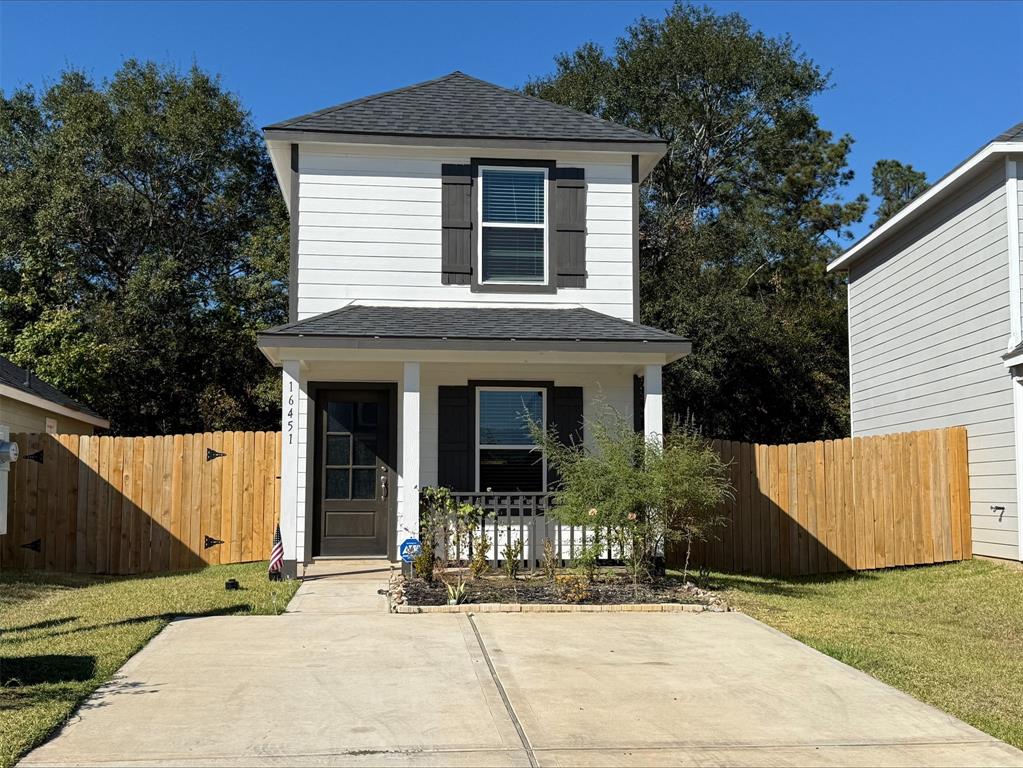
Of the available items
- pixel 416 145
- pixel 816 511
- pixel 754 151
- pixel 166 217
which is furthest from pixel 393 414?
pixel 754 151

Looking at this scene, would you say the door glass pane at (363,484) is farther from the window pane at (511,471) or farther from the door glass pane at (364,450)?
the window pane at (511,471)

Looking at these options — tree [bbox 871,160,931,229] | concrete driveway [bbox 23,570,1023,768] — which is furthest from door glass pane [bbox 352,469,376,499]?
tree [bbox 871,160,931,229]

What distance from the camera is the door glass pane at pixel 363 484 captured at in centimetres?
1213

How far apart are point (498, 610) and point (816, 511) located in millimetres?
Result: 6132

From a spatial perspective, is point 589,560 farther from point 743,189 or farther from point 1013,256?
point 743,189

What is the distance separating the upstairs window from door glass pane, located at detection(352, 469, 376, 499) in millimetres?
2885

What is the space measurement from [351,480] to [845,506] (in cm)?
673

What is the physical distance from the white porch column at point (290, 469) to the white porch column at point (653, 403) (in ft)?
13.0

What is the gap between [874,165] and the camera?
109ft

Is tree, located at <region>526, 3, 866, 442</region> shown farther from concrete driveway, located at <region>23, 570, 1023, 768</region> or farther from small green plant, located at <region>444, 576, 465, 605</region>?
concrete driveway, located at <region>23, 570, 1023, 768</region>

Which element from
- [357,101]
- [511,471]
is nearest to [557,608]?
[511,471]

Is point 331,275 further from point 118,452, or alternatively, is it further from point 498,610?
point 498,610

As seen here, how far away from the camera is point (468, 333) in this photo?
35.4 feet

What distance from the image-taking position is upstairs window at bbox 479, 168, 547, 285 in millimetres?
12328
